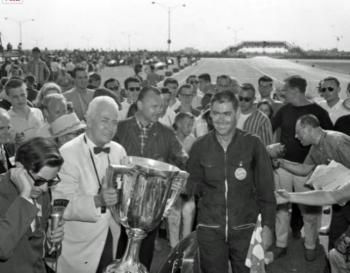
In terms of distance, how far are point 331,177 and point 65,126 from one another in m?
2.71

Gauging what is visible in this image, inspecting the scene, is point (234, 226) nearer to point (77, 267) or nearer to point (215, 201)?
point (215, 201)

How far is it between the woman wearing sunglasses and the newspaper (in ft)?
7.57

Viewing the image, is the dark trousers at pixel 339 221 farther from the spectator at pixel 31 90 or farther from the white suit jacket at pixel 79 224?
the spectator at pixel 31 90

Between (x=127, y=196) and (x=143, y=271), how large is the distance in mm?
417

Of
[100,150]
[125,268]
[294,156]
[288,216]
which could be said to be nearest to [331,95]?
[294,156]

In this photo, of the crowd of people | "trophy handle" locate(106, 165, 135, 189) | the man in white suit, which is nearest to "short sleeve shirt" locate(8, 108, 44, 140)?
the crowd of people

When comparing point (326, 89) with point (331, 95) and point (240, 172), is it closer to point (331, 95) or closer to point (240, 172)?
point (331, 95)

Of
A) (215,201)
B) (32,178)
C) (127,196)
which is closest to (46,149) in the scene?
(32,178)

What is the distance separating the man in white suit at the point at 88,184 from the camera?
347cm

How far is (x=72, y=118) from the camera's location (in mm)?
5141

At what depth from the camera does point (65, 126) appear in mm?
5039

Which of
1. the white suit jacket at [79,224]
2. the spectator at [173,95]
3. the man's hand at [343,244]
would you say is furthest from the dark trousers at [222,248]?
the spectator at [173,95]

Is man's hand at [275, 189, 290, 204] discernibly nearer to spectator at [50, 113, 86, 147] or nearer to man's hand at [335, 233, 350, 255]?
man's hand at [335, 233, 350, 255]

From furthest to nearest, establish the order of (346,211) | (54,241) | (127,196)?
(346,211) → (54,241) → (127,196)
